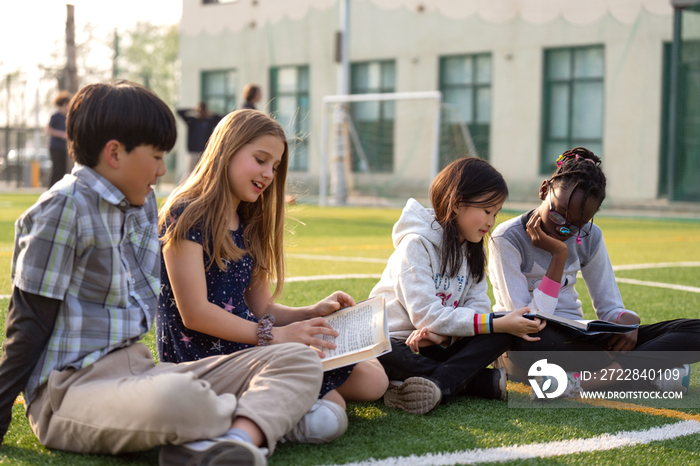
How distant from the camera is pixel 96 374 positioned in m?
1.76

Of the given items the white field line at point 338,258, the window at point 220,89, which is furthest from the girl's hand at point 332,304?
the window at point 220,89

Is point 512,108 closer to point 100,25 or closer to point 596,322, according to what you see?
point 596,322

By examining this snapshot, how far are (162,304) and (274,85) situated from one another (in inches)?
703

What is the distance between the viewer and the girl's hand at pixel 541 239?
2.73m

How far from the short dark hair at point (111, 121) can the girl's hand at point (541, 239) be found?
56.8 inches

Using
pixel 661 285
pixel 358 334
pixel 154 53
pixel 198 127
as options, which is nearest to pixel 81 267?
pixel 358 334

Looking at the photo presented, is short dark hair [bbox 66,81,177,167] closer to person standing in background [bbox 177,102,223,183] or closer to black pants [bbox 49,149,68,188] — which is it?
black pants [bbox 49,149,68,188]

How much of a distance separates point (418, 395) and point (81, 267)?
3.30 ft

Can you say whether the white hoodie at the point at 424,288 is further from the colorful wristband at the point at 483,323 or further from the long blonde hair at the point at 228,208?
the long blonde hair at the point at 228,208

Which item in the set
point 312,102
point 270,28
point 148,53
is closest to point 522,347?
point 312,102

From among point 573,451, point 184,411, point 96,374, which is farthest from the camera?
point 573,451

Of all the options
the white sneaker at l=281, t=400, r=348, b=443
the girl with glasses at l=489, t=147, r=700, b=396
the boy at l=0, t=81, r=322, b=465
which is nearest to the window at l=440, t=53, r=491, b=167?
the girl with glasses at l=489, t=147, r=700, b=396

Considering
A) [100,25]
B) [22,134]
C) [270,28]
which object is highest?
[100,25]

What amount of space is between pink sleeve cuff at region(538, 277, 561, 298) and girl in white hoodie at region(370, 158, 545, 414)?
0.67ft
